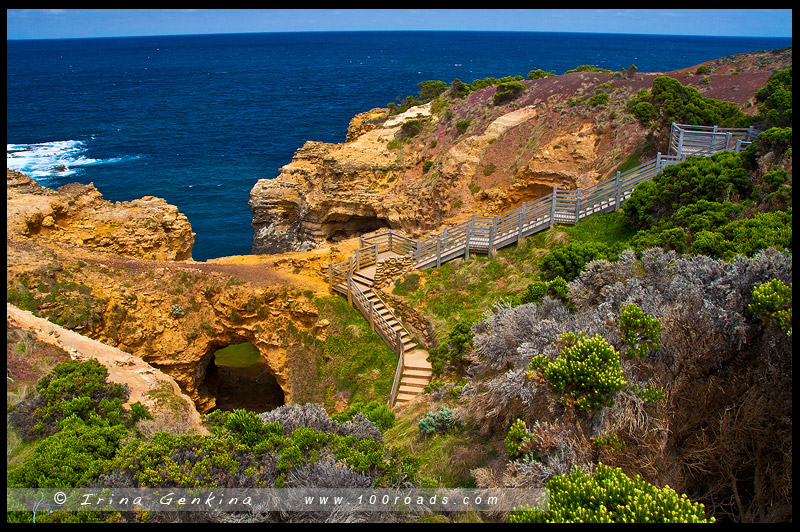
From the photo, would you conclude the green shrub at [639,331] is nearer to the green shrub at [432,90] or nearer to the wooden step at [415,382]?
the wooden step at [415,382]

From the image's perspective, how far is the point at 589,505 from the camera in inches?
358

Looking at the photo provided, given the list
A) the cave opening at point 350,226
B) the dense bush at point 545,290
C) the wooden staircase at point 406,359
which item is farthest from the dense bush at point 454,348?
the cave opening at point 350,226

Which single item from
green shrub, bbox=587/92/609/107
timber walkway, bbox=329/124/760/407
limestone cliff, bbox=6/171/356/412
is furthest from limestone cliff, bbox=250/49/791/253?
limestone cliff, bbox=6/171/356/412

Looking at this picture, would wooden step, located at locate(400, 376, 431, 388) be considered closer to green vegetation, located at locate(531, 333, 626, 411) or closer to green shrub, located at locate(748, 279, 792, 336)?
green vegetation, located at locate(531, 333, 626, 411)

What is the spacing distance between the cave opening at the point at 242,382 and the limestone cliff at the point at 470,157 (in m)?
12.9

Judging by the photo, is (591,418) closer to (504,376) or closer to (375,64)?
(504,376)

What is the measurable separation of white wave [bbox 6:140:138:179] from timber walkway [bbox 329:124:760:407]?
191ft

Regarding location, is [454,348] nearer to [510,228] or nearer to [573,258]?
[573,258]

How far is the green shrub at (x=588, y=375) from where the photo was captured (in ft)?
36.1

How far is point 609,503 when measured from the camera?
356 inches

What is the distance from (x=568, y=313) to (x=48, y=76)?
187442 millimetres

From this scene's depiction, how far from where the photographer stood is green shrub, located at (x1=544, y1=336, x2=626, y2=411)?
433 inches

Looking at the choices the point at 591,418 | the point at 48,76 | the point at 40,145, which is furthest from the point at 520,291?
the point at 48,76

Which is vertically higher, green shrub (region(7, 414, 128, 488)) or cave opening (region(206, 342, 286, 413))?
green shrub (region(7, 414, 128, 488))
